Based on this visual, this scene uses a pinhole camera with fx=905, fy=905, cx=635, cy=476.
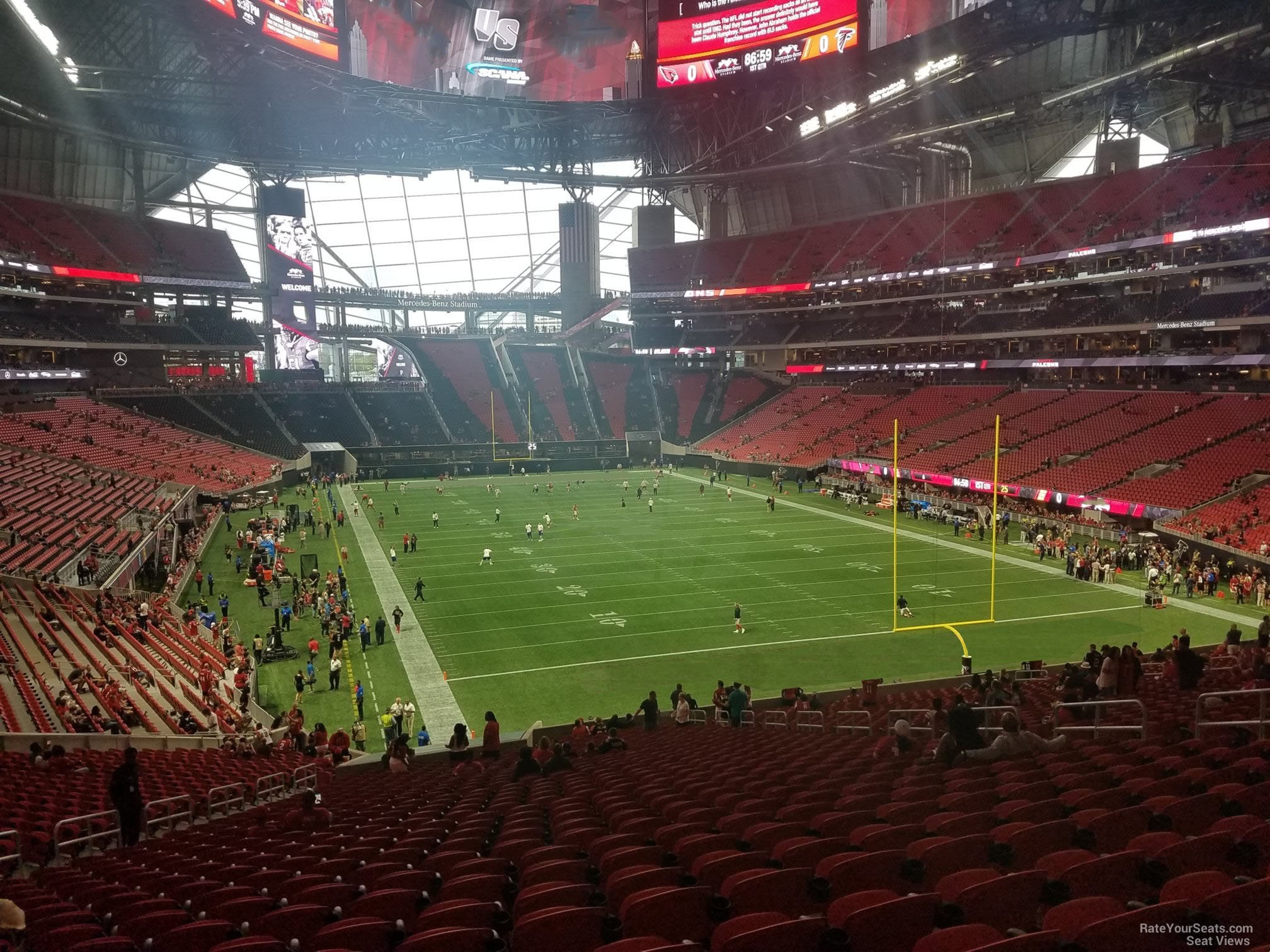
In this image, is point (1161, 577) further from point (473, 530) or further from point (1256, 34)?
point (473, 530)

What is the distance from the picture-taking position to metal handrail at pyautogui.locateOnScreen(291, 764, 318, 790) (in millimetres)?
13422

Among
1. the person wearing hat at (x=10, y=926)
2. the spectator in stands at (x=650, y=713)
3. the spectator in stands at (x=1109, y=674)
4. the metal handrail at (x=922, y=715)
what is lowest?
the spectator in stands at (x=650, y=713)

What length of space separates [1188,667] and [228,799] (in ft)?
44.4

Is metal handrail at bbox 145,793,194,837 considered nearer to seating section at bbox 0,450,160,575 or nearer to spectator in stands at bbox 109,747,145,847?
spectator in stands at bbox 109,747,145,847

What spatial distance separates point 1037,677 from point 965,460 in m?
30.9

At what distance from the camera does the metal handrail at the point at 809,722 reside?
1650 centimetres

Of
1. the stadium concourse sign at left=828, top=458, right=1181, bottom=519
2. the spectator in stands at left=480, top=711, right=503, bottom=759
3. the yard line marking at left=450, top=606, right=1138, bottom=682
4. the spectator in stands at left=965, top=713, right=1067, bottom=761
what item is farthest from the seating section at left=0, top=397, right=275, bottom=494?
the spectator in stands at left=965, top=713, right=1067, bottom=761

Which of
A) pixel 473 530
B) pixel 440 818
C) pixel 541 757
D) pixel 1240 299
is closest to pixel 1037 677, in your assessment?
pixel 541 757

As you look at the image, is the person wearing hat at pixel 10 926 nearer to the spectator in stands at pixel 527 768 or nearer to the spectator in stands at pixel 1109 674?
the spectator in stands at pixel 527 768

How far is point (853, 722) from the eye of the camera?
15.7 metres

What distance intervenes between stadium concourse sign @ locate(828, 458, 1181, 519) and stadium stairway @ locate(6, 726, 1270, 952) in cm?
2530

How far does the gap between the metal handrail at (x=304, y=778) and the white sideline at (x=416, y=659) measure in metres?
5.62

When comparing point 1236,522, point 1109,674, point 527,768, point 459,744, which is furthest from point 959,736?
point 1236,522

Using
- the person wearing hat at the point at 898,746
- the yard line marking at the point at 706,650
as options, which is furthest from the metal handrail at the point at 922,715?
the yard line marking at the point at 706,650
